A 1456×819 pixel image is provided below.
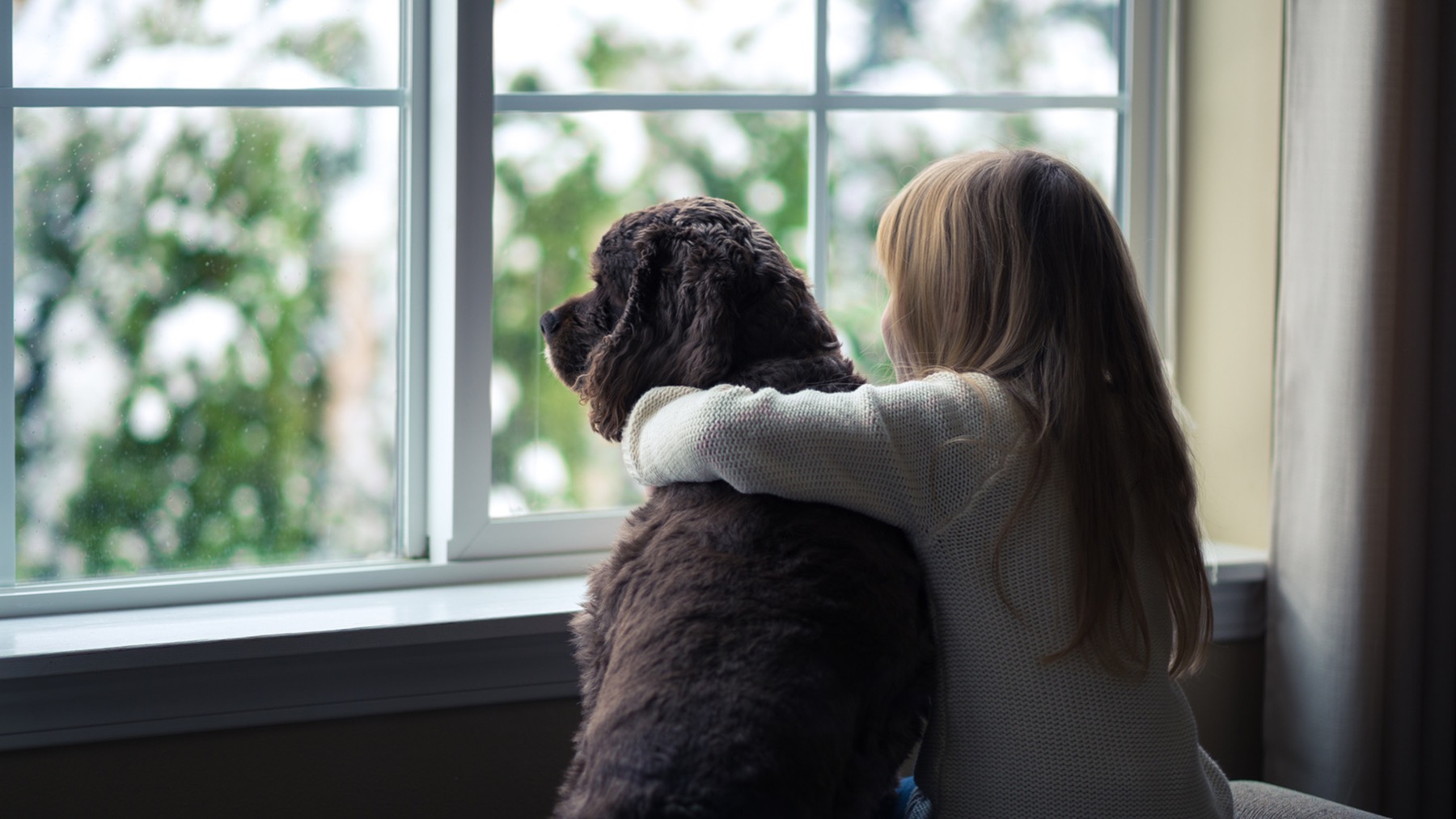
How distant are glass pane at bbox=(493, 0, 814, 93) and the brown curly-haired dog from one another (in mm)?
635

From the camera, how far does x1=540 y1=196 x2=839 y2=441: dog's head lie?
1.06 m

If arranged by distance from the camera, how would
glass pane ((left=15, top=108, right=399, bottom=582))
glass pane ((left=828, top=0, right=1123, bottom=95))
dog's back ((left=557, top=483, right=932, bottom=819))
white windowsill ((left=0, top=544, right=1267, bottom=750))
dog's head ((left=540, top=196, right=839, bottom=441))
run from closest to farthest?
dog's back ((left=557, top=483, right=932, bottom=819))
dog's head ((left=540, top=196, right=839, bottom=441))
white windowsill ((left=0, top=544, right=1267, bottom=750))
glass pane ((left=15, top=108, right=399, bottom=582))
glass pane ((left=828, top=0, right=1123, bottom=95))

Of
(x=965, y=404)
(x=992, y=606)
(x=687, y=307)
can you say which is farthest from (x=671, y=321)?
(x=992, y=606)

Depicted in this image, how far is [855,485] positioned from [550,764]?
74cm

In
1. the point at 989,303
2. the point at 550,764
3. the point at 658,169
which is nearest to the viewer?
the point at 989,303

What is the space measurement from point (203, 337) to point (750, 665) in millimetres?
1025

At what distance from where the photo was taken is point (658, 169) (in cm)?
176

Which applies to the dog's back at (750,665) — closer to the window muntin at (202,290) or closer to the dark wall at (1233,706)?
the window muntin at (202,290)

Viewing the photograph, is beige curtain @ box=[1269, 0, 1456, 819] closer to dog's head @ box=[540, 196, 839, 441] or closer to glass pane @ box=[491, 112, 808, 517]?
glass pane @ box=[491, 112, 808, 517]

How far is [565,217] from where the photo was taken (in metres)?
1.71

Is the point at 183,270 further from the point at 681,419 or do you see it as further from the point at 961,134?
the point at 961,134

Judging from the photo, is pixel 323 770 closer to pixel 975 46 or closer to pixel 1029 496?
pixel 1029 496

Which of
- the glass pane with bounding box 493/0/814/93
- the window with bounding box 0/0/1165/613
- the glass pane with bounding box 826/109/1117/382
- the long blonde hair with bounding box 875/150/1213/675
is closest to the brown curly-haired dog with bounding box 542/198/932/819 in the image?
the long blonde hair with bounding box 875/150/1213/675

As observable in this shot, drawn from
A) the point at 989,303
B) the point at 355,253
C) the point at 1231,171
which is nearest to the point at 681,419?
the point at 989,303
